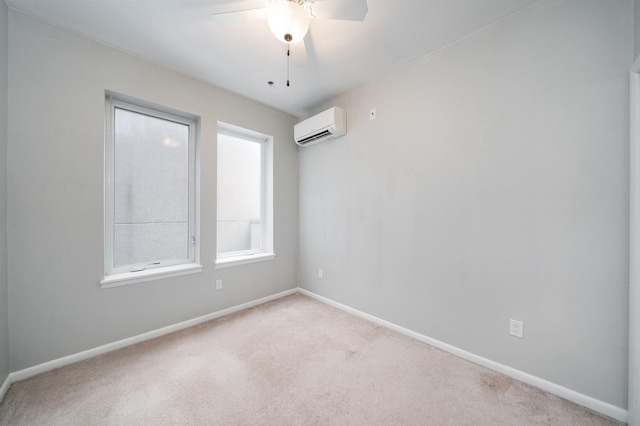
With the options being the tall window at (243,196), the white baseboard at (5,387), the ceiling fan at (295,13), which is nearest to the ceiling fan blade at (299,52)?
the ceiling fan at (295,13)

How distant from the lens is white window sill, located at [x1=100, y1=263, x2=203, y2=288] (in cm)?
211

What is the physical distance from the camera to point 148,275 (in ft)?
7.53

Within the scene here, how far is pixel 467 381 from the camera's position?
174cm

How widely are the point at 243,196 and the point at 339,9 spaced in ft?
7.87

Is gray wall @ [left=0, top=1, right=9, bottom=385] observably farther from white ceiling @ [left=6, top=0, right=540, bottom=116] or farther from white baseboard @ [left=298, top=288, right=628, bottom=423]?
white baseboard @ [left=298, top=288, right=628, bottom=423]

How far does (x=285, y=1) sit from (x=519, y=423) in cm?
284

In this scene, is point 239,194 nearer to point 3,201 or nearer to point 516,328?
point 3,201

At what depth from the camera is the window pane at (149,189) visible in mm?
2338

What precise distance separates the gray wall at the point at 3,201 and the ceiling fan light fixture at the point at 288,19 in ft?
5.99

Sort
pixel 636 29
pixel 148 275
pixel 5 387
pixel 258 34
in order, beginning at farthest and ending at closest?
pixel 148 275 < pixel 258 34 < pixel 5 387 < pixel 636 29

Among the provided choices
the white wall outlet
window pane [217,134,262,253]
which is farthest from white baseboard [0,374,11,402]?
the white wall outlet

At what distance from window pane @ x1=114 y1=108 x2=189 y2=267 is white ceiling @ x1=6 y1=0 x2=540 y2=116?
681 mm

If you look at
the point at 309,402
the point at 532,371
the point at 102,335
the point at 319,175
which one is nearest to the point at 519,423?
the point at 532,371

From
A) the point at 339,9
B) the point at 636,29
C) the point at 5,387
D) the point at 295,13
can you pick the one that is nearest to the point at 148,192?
the point at 5,387
